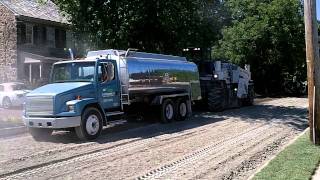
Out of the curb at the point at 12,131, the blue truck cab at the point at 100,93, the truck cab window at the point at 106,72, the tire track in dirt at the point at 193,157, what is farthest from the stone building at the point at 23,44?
the tire track in dirt at the point at 193,157

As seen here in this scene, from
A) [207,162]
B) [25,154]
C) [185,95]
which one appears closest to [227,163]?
[207,162]

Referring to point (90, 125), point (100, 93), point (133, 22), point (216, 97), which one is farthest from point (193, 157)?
point (216, 97)

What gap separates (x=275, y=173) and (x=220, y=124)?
10.3 m

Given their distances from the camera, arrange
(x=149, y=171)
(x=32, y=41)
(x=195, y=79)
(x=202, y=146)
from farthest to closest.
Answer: (x=32, y=41) → (x=195, y=79) → (x=202, y=146) → (x=149, y=171)

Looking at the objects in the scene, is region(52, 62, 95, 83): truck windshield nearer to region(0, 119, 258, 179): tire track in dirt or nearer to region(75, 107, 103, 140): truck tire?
region(75, 107, 103, 140): truck tire

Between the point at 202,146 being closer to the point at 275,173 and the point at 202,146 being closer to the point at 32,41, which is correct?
the point at 275,173

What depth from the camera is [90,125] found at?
1510 centimetres

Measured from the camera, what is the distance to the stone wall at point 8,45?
36.9 m

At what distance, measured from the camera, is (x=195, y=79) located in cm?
2359

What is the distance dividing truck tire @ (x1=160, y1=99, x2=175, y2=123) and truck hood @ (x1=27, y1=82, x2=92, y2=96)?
487cm

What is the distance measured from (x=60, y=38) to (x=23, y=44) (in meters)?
3.90

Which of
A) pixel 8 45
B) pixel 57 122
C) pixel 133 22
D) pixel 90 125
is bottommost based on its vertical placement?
pixel 90 125

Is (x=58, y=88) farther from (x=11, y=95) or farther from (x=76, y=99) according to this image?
(x=11, y=95)

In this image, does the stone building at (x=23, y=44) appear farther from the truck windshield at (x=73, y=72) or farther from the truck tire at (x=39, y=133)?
A: the truck tire at (x=39, y=133)
